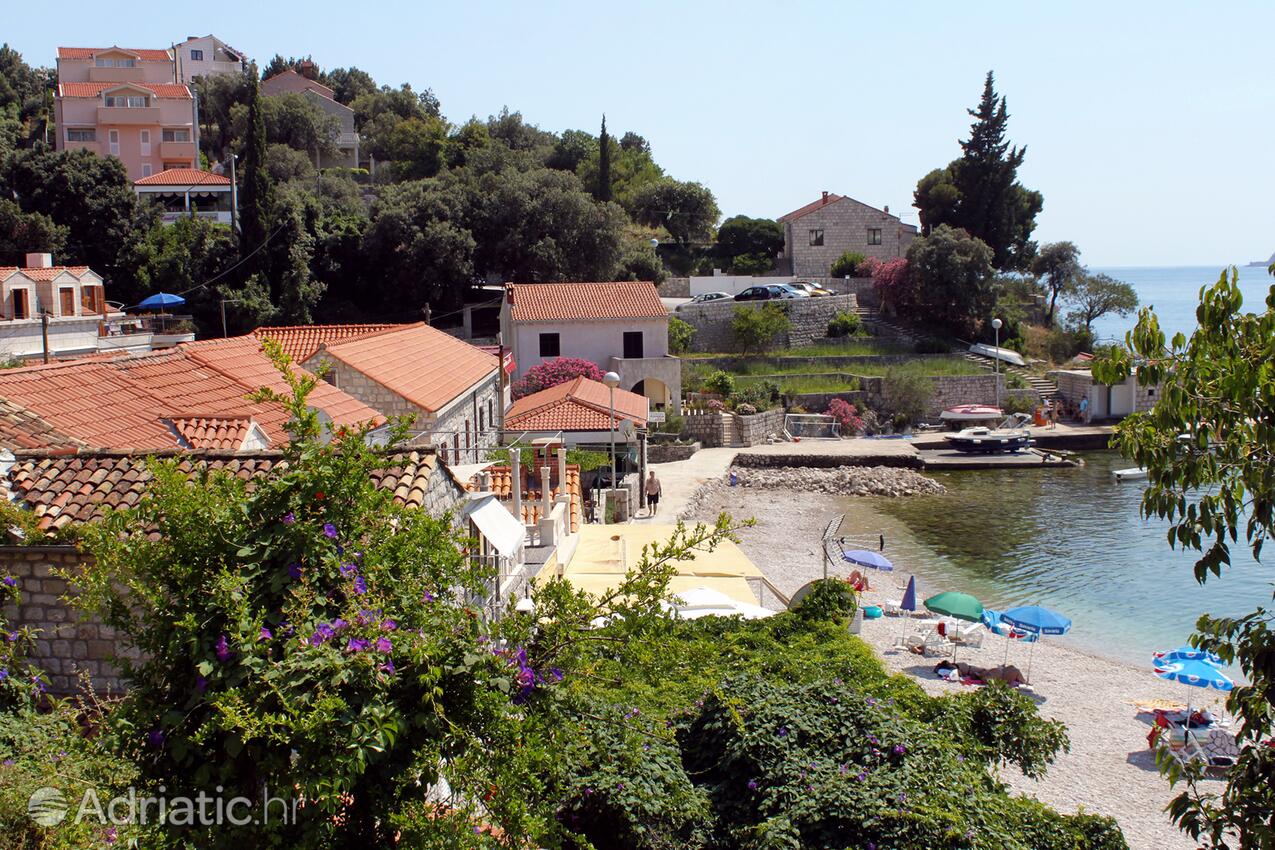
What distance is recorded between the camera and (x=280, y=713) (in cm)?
479

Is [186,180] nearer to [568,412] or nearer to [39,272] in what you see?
[39,272]

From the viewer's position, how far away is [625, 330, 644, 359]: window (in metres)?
43.8

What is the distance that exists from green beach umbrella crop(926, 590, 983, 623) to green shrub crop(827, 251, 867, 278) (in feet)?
142

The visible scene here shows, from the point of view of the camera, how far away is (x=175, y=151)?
65.8 metres

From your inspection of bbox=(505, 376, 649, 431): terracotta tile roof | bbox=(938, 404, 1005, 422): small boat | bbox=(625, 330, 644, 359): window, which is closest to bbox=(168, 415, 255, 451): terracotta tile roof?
bbox=(505, 376, 649, 431): terracotta tile roof

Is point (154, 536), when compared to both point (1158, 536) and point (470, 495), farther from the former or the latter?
point (1158, 536)

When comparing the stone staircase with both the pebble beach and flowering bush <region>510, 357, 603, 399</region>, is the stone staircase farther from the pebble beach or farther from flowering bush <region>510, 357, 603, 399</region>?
flowering bush <region>510, 357, 603, 399</region>

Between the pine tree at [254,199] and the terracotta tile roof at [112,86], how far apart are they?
2403 centimetres

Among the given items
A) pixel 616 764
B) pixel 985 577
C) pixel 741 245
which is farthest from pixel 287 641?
pixel 741 245

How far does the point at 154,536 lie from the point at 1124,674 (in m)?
18.0

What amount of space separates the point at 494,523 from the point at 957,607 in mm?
11636

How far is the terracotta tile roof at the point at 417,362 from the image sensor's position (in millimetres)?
21859

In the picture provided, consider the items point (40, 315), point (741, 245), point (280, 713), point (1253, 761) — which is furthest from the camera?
point (741, 245)

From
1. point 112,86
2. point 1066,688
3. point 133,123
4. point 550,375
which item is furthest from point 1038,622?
point 112,86
